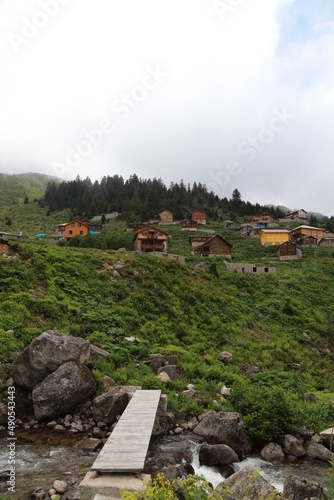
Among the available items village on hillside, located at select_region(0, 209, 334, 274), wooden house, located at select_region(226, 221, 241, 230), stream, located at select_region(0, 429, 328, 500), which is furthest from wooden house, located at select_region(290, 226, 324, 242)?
stream, located at select_region(0, 429, 328, 500)

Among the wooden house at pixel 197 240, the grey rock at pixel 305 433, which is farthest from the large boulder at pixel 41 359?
the wooden house at pixel 197 240

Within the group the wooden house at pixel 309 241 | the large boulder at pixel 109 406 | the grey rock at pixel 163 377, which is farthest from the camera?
the wooden house at pixel 309 241

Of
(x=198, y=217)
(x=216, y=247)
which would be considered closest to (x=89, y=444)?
(x=216, y=247)

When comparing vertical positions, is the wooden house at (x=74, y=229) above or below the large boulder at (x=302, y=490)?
above

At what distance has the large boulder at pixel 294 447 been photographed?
33.7 ft

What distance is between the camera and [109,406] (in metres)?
11.2

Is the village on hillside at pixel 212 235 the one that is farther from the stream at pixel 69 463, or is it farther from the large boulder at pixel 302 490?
the large boulder at pixel 302 490

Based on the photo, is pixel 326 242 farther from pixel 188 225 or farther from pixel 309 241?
pixel 188 225

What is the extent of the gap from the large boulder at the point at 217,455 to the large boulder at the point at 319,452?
2556 mm

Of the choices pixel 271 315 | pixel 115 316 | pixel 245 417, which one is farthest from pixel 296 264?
pixel 245 417

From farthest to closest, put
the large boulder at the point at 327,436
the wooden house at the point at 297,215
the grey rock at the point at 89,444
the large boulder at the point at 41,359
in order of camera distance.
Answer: the wooden house at the point at 297,215 → the large boulder at the point at 41,359 → the large boulder at the point at 327,436 → the grey rock at the point at 89,444

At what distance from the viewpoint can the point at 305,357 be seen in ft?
77.1

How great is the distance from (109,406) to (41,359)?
10.4ft

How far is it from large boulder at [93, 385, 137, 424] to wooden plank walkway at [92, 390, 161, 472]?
41 cm
